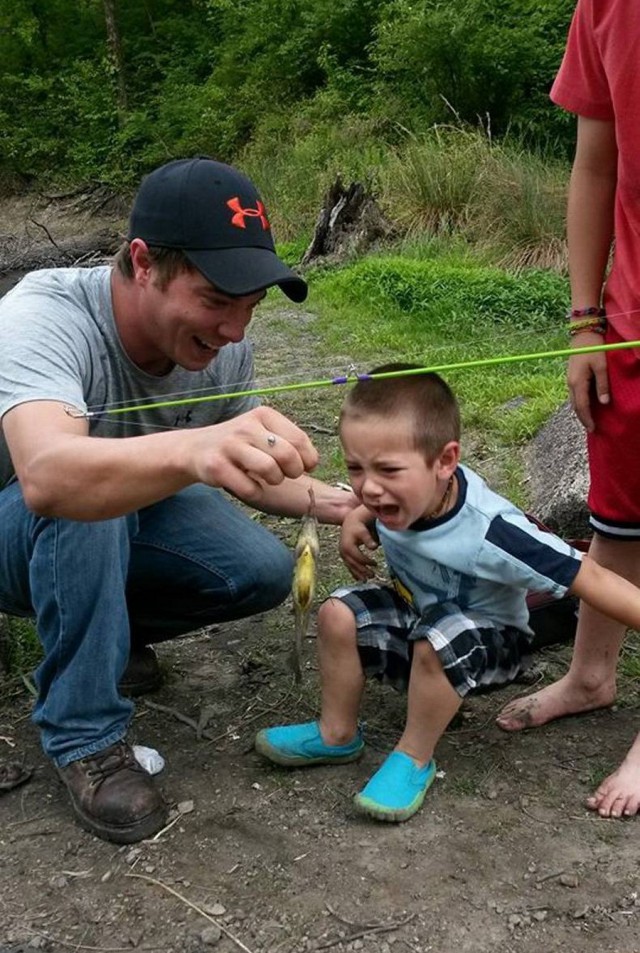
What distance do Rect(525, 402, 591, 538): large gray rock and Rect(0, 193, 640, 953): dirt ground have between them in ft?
2.97

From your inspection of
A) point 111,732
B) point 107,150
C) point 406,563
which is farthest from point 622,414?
point 107,150

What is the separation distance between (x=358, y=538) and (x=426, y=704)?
18.2 inches

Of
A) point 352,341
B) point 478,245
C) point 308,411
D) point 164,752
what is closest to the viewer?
point 164,752

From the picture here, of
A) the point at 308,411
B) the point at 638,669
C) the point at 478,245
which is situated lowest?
the point at 478,245

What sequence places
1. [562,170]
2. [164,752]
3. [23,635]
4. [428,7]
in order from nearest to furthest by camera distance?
1. [164,752]
2. [23,635]
3. [562,170]
4. [428,7]

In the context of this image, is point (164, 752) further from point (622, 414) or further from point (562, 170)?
point (562, 170)

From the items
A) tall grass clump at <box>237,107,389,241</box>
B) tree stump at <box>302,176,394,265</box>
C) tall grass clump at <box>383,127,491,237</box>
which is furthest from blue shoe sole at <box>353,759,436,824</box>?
tall grass clump at <box>237,107,389,241</box>

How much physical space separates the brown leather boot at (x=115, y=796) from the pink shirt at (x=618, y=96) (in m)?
1.57

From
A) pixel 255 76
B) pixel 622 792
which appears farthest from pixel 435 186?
pixel 255 76

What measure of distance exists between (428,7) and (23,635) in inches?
599

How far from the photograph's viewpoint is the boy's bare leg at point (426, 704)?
7.70ft

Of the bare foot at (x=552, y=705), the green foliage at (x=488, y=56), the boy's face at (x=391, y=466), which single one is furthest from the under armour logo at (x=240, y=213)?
the green foliage at (x=488, y=56)

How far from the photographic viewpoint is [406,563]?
2436mm

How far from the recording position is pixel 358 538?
257 centimetres
